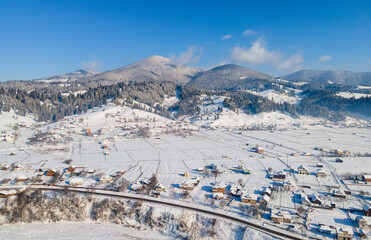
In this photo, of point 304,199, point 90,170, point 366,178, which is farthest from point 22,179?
point 366,178

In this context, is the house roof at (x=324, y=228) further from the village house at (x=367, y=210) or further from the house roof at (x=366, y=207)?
the house roof at (x=366, y=207)

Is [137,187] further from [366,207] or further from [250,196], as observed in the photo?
[366,207]

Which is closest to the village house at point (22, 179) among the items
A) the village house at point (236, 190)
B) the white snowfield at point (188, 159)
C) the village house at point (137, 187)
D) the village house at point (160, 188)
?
the white snowfield at point (188, 159)

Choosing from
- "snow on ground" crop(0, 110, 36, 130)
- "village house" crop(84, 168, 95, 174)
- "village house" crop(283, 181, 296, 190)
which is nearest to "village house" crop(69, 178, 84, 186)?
"village house" crop(84, 168, 95, 174)

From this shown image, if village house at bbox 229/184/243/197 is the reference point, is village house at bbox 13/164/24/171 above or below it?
above

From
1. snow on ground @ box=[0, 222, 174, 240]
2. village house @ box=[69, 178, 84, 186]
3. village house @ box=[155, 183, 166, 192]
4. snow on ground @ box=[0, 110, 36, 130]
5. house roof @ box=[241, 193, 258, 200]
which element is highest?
snow on ground @ box=[0, 110, 36, 130]

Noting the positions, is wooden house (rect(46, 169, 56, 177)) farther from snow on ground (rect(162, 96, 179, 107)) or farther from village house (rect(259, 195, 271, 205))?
snow on ground (rect(162, 96, 179, 107))

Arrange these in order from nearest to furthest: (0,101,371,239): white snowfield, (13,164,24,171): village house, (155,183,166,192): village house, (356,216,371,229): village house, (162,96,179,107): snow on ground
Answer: (356,216,371,229): village house → (0,101,371,239): white snowfield → (155,183,166,192): village house → (13,164,24,171): village house → (162,96,179,107): snow on ground

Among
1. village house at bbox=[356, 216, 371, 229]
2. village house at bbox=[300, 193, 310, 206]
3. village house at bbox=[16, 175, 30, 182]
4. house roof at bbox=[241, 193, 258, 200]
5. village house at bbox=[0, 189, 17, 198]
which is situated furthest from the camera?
village house at bbox=[16, 175, 30, 182]

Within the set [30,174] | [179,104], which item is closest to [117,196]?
[30,174]
